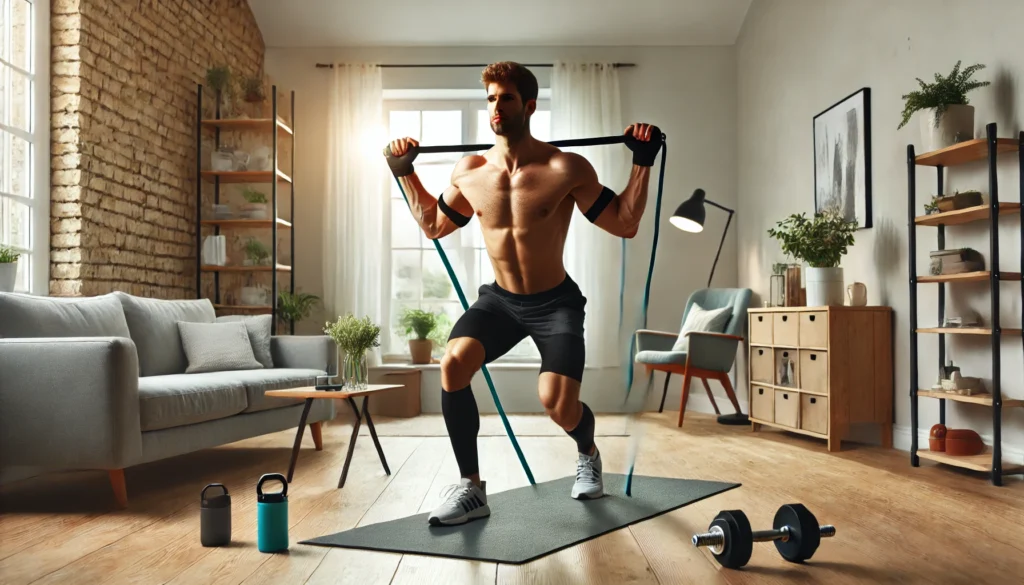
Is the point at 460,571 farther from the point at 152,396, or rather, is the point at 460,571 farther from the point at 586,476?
the point at 152,396

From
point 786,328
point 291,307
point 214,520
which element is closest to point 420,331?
point 291,307

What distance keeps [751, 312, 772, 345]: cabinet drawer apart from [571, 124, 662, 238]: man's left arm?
2592 mm

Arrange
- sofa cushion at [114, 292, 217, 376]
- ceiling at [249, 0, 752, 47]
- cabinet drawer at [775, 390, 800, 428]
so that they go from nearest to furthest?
sofa cushion at [114, 292, 217, 376], cabinet drawer at [775, 390, 800, 428], ceiling at [249, 0, 752, 47]

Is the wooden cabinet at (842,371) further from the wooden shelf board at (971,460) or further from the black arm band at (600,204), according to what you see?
the black arm band at (600,204)

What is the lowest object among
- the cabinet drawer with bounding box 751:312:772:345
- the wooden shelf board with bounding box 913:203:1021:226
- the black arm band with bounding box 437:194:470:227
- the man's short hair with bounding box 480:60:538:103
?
the cabinet drawer with bounding box 751:312:772:345

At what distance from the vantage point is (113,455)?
10.3 feet

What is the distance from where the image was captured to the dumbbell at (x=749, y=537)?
221cm

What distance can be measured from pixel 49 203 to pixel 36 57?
0.73 metres

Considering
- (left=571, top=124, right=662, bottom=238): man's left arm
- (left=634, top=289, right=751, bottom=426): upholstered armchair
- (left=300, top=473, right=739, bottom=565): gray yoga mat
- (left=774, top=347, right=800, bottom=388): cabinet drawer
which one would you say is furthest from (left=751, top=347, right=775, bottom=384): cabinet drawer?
(left=571, top=124, right=662, bottom=238): man's left arm

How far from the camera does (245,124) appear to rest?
6.12 meters

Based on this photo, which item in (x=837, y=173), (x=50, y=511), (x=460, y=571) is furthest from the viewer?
(x=837, y=173)

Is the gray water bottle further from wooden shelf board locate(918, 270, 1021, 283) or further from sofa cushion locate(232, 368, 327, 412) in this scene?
wooden shelf board locate(918, 270, 1021, 283)

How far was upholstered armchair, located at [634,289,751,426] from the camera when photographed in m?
5.73

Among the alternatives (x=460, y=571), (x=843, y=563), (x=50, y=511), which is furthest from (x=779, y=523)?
(x=50, y=511)
